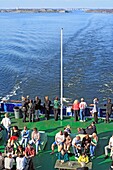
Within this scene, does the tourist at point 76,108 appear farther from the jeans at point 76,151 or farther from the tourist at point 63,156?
the tourist at point 63,156

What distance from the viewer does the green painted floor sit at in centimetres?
1226

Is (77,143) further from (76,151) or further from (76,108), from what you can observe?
(76,108)

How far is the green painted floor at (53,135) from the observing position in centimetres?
1226

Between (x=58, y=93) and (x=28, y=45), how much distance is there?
892 inches

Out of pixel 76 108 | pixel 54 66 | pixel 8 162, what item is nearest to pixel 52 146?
pixel 8 162

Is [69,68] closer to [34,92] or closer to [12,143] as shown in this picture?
[34,92]

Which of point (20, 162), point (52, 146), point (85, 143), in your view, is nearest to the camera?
point (20, 162)

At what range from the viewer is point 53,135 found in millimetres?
14773

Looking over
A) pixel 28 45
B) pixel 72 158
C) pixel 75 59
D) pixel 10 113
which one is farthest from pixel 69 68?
pixel 72 158

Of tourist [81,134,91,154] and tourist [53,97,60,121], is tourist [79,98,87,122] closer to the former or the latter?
tourist [53,97,60,121]

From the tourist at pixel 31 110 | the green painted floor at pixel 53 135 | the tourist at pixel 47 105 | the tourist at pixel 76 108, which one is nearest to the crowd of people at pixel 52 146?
the green painted floor at pixel 53 135

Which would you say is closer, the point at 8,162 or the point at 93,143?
the point at 8,162

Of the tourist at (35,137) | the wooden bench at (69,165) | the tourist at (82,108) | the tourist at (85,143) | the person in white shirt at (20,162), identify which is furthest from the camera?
the tourist at (82,108)

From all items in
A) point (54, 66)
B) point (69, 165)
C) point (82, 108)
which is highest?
point (82, 108)
